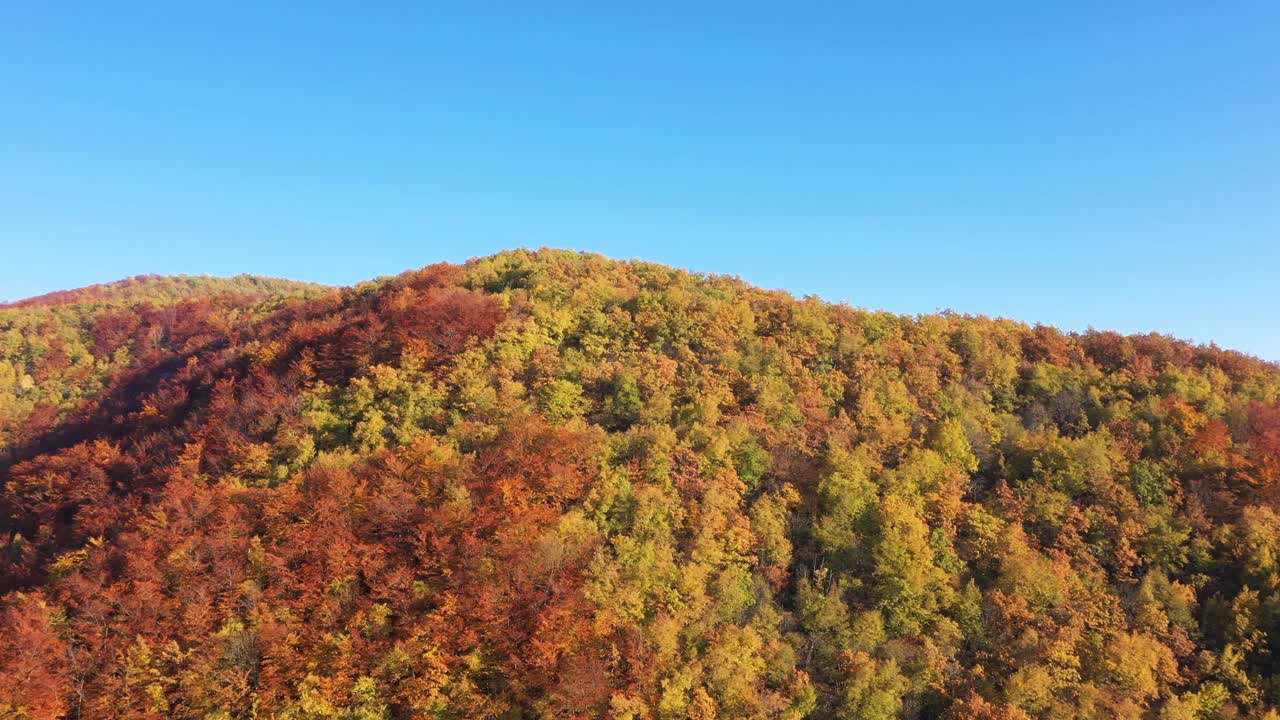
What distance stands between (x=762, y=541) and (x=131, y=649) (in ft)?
110

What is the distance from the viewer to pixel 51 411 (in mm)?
68500

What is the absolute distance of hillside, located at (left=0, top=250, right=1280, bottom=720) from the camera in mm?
33219

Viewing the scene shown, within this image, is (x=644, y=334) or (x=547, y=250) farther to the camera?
(x=547, y=250)

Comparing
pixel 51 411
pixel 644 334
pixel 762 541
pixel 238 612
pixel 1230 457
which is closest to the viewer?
pixel 238 612

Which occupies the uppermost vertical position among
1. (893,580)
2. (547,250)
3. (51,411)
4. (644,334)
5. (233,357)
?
(547,250)

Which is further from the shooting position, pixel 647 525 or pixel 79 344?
pixel 79 344

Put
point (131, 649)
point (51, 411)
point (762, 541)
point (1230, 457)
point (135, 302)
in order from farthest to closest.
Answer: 1. point (135, 302)
2. point (51, 411)
3. point (1230, 457)
4. point (762, 541)
5. point (131, 649)

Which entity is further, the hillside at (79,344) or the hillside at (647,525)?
the hillside at (79,344)

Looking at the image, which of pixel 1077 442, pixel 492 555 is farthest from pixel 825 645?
pixel 1077 442

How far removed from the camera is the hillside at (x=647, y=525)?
33219mm

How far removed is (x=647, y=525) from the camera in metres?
39.4

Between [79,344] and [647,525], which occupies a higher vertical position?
[79,344]

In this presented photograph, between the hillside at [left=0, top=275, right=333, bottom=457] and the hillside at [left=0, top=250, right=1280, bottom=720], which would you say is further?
the hillside at [left=0, top=275, right=333, bottom=457]

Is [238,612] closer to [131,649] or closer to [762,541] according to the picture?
[131,649]
